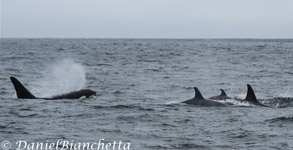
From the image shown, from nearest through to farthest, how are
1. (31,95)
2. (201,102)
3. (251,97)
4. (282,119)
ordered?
(282,119) < (201,102) < (251,97) < (31,95)

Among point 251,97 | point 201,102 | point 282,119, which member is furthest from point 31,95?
point 282,119

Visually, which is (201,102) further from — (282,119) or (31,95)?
(31,95)

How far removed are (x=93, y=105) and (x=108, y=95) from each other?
13.1ft

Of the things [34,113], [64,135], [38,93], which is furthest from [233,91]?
[64,135]

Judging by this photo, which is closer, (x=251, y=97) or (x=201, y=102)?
(x=201, y=102)

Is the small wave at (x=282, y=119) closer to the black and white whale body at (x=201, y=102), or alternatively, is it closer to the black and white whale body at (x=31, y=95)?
the black and white whale body at (x=201, y=102)

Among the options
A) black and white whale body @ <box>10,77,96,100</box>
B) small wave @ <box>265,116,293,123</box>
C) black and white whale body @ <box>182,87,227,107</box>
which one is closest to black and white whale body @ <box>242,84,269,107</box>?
black and white whale body @ <box>182,87,227,107</box>

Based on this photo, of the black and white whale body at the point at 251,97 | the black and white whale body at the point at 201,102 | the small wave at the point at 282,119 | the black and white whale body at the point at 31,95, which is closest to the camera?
the small wave at the point at 282,119

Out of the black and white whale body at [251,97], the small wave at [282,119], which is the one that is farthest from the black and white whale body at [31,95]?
the small wave at [282,119]

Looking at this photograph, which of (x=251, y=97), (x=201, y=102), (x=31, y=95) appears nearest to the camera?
(x=201, y=102)

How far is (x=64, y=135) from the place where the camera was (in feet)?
40.1

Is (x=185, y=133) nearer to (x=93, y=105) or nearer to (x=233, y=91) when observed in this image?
(x=93, y=105)

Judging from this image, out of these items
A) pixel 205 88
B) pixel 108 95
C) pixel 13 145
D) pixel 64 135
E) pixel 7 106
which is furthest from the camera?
pixel 205 88

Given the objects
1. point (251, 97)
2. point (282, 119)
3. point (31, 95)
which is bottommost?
point (282, 119)
